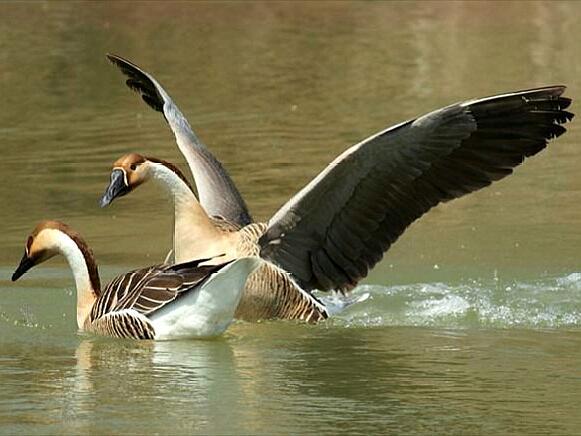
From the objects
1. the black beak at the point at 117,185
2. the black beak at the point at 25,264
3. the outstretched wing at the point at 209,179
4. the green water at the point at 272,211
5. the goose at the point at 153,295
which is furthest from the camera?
the outstretched wing at the point at 209,179

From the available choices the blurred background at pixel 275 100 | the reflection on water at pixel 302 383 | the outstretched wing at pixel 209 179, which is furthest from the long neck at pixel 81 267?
the blurred background at pixel 275 100

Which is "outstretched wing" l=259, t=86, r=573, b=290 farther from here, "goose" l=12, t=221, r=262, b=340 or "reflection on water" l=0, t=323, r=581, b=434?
"goose" l=12, t=221, r=262, b=340

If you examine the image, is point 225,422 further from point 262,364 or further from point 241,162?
point 241,162

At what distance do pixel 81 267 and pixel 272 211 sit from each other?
368 centimetres

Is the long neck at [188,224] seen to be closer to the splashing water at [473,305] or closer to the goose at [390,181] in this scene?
the goose at [390,181]

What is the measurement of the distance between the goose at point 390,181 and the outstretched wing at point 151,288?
505mm

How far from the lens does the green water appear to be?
7727mm

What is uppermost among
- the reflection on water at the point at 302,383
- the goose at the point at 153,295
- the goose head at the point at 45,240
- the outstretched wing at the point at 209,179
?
the outstretched wing at the point at 209,179

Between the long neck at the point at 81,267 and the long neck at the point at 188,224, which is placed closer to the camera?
the long neck at the point at 81,267

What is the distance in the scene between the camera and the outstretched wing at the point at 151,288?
8914mm

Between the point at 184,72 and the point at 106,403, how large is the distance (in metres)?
14.3

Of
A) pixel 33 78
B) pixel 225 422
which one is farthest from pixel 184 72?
pixel 225 422

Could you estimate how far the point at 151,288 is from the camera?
904 centimetres

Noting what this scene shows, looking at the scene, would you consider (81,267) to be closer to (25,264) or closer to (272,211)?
(25,264)
